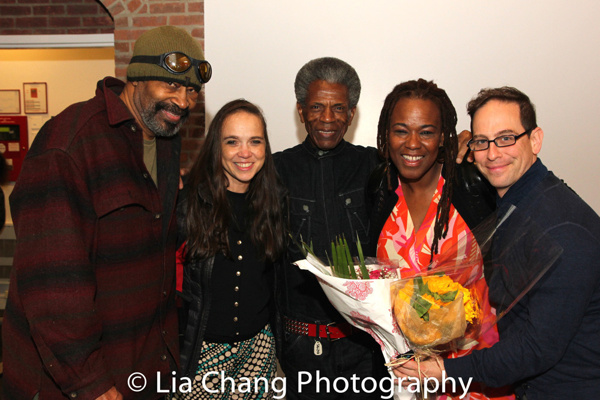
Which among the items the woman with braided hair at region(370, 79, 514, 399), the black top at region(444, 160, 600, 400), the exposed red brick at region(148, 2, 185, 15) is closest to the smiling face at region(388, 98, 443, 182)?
the woman with braided hair at region(370, 79, 514, 399)

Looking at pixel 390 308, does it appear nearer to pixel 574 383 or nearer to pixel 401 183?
pixel 574 383

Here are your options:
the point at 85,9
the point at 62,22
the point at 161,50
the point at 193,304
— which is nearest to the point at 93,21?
the point at 85,9

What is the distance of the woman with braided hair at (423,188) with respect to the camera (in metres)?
2.08

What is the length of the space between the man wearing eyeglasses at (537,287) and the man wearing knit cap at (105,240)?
1.07 metres

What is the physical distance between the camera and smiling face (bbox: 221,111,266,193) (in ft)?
7.38

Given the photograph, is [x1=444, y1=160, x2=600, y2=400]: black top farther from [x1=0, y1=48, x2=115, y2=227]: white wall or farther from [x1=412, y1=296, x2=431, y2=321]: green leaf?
[x1=0, y1=48, x2=115, y2=227]: white wall

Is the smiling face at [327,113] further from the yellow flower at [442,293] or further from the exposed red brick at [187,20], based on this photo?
the exposed red brick at [187,20]

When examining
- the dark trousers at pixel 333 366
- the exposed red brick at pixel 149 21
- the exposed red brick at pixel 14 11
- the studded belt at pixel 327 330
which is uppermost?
the exposed red brick at pixel 14 11

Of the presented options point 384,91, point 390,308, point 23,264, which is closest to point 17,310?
point 23,264

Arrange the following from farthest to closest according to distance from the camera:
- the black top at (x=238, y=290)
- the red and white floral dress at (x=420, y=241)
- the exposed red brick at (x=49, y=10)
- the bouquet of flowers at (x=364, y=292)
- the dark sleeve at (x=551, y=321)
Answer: the exposed red brick at (x=49, y=10) < the black top at (x=238, y=290) < the red and white floral dress at (x=420, y=241) < the bouquet of flowers at (x=364, y=292) < the dark sleeve at (x=551, y=321)

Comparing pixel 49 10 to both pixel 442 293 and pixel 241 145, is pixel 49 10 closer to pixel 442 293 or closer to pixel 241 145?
pixel 241 145

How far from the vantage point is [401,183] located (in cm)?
235

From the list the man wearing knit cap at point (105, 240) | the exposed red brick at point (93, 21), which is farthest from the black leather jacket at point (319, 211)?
the exposed red brick at point (93, 21)

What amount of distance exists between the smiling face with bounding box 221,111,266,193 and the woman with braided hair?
0.66 metres
